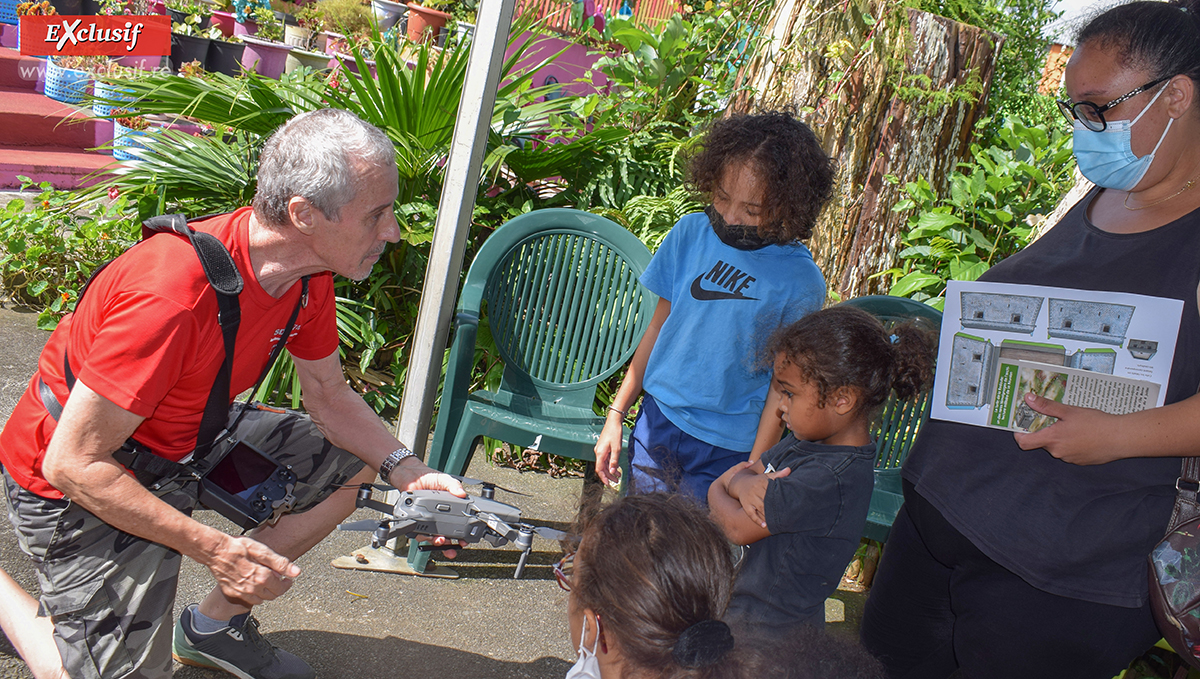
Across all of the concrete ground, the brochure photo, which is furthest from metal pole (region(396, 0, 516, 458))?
the brochure photo

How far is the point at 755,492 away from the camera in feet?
6.18

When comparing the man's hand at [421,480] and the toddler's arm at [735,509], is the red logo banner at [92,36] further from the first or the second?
the toddler's arm at [735,509]

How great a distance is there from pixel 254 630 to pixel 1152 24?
2501 millimetres

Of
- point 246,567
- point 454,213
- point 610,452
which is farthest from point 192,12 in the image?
point 246,567

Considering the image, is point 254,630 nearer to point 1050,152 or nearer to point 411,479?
point 411,479

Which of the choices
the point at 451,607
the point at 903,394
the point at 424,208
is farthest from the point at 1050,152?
the point at 451,607

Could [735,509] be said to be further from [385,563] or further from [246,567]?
[385,563]

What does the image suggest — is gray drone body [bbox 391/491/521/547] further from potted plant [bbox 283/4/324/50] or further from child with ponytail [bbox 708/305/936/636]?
potted plant [bbox 283/4/324/50]

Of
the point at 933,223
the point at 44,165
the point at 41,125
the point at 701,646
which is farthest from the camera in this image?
the point at 41,125

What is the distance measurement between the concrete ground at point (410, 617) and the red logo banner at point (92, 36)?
5220 mm

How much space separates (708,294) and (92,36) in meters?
6.56

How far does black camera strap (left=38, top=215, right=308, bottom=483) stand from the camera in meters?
1.83

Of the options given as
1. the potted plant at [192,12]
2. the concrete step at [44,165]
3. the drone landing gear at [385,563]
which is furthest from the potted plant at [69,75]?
the drone landing gear at [385,563]

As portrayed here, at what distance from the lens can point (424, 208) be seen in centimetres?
388
